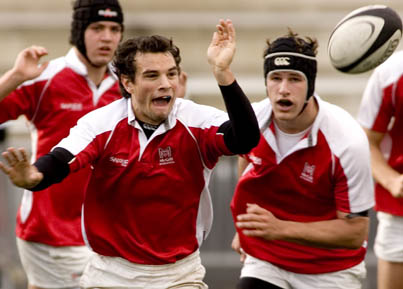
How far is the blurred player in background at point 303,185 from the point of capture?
4.84 metres

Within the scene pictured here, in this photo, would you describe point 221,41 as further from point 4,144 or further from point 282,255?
point 4,144

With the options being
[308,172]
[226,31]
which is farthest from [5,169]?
[308,172]

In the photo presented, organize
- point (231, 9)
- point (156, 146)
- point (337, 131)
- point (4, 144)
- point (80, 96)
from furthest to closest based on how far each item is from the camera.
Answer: point (231, 9)
point (4, 144)
point (80, 96)
point (337, 131)
point (156, 146)

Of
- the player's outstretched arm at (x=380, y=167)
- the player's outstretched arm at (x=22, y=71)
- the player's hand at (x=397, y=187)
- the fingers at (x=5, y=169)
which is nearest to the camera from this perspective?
the fingers at (x=5, y=169)

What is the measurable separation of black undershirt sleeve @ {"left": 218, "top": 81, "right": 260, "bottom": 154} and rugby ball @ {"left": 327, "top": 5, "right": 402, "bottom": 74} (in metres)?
1.00

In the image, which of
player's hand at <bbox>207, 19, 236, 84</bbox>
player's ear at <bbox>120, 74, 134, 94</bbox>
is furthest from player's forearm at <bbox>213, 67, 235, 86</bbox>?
player's ear at <bbox>120, 74, 134, 94</bbox>

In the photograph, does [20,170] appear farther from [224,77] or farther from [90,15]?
[90,15]

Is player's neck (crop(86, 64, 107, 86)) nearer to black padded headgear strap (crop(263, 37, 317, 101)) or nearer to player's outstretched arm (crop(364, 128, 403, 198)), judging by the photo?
black padded headgear strap (crop(263, 37, 317, 101))

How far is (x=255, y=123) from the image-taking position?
4215 mm

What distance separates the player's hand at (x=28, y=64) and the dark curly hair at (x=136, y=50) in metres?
0.77

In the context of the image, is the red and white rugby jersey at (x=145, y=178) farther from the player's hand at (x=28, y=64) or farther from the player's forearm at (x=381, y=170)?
the player's forearm at (x=381, y=170)

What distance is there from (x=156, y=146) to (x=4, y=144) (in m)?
3.89

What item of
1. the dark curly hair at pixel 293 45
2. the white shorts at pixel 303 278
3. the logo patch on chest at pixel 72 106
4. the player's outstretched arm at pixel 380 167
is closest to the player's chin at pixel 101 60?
the logo patch on chest at pixel 72 106

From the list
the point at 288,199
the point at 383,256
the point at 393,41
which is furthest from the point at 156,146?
the point at 383,256
